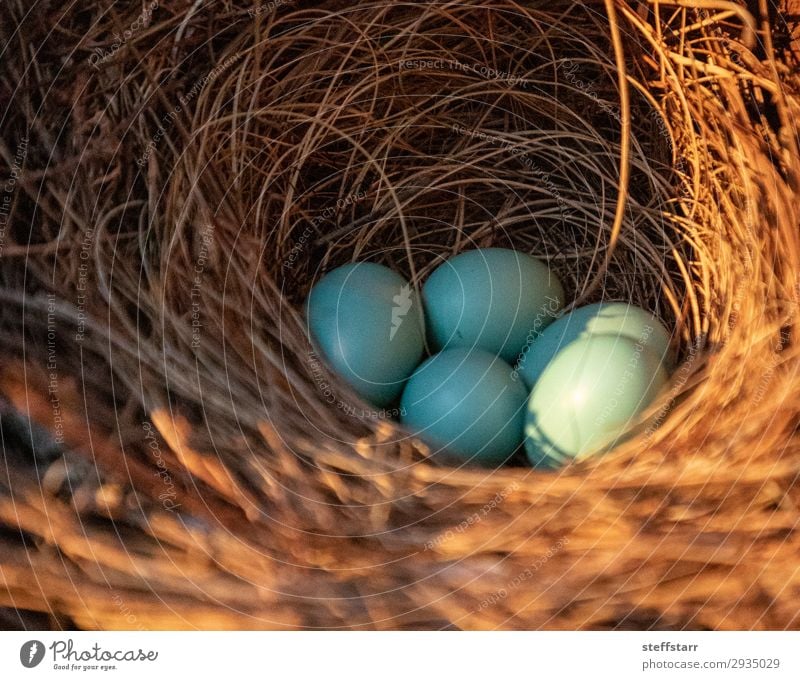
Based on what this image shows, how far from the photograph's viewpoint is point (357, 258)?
2.25 ft

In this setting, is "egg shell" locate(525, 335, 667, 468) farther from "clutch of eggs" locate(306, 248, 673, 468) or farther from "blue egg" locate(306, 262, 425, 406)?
"blue egg" locate(306, 262, 425, 406)

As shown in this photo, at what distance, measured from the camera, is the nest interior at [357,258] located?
1.41ft

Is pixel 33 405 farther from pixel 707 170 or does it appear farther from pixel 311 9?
pixel 707 170

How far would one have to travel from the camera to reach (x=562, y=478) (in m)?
0.50

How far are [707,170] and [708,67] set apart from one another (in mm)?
72
